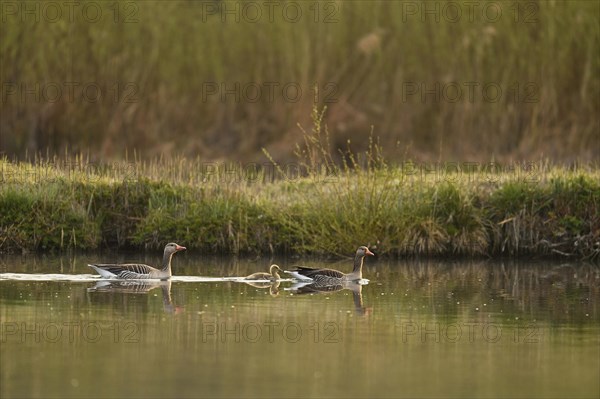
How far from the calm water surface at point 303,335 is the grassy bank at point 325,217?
5.46 ft

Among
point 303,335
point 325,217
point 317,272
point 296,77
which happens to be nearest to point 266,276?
point 317,272

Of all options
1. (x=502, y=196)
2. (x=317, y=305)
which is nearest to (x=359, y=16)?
(x=502, y=196)

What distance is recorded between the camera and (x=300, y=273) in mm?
23156

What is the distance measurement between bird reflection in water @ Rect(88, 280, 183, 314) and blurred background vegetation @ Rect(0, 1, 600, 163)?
42.8 feet

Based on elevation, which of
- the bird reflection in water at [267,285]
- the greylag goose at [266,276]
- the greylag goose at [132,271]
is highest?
the greylag goose at [132,271]

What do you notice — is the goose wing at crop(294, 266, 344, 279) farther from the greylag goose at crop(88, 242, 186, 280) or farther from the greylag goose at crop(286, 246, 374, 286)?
the greylag goose at crop(88, 242, 186, 280)

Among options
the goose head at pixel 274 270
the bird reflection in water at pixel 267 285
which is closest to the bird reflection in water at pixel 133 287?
the bird reflection in water at pixel 267 285

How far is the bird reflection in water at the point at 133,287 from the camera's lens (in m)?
21.8

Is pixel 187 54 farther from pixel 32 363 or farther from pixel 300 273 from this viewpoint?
pixel 32 363

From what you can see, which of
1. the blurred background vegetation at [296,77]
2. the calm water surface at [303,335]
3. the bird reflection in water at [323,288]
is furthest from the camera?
the blurred background vegetation at [296,77]

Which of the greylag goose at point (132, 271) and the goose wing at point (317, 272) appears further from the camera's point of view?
the goose wing at point (317, 272)

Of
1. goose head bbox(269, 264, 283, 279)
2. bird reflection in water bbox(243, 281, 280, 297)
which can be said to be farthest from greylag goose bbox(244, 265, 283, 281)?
bird reflection in water bbox(243, 281, 280, 297)

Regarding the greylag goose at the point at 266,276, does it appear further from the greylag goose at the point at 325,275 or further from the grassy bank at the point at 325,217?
the grassy bank at the point at 325,217

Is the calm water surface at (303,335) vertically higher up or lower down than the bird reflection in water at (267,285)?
lower down
